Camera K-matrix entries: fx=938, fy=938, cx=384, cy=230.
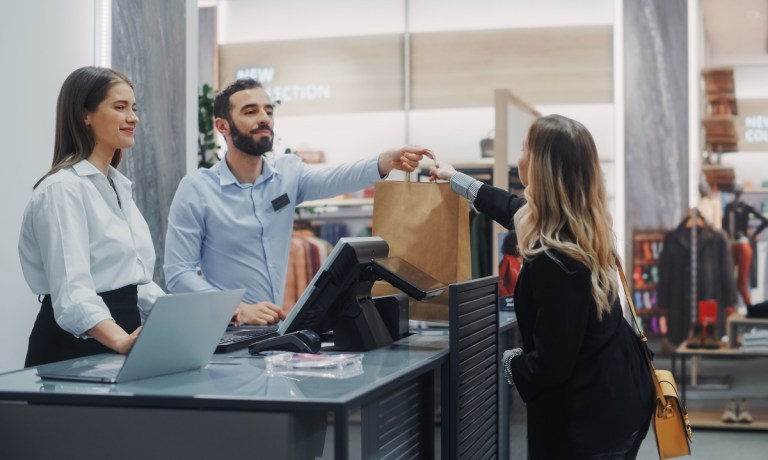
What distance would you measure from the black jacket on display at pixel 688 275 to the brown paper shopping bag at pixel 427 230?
4.58 meters

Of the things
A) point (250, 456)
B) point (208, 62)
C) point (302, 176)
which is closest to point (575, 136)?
point (250, 456)

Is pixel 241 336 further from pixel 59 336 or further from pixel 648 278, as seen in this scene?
pixel 648 278

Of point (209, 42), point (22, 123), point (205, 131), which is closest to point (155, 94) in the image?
point (22, 123)

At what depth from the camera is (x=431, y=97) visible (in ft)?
26.2

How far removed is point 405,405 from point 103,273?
35.2 inches

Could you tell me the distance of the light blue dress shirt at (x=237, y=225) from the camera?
138 inches

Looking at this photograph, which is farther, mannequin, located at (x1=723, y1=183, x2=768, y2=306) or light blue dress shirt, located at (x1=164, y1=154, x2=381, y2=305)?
mannequin, located at (x1=723, y1=183, x2=768, y2=306)

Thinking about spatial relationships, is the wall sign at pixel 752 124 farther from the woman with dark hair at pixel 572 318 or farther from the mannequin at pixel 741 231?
the woman with dark hair at pixel 572 318

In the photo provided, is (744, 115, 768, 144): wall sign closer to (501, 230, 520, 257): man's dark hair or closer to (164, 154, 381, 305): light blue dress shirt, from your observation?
(501, 230, 520, 257): man's dark hair

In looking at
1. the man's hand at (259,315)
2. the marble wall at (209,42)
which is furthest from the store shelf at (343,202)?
the man's hand at (259,315)

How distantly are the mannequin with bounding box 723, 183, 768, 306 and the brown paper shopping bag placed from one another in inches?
185

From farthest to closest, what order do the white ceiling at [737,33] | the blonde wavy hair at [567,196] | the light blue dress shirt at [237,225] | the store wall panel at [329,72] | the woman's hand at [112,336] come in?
the store wall panel at [329,72] < the white ceiling at [737,33] < the light blue dress shirt at [237,225] < the blonde wavy hair at [567,196] < the woman's hand at [112,336]

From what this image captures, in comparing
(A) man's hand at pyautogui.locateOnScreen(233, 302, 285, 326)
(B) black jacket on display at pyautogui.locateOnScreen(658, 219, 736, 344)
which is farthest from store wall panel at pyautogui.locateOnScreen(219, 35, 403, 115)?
(A) man's hand at pyautogui.locateOnScreen(233, 302, 285, 326)

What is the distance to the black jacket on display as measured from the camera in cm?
705
